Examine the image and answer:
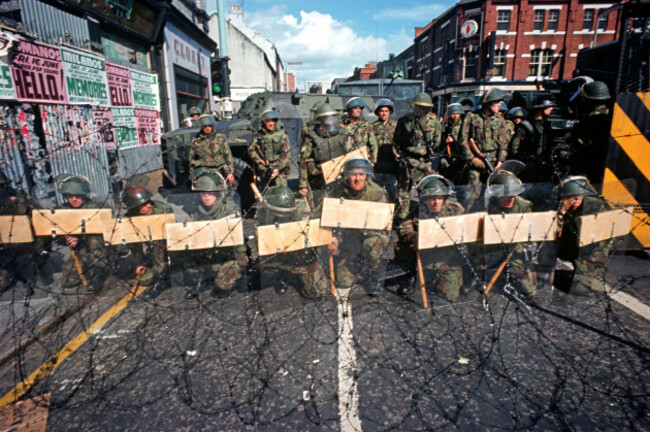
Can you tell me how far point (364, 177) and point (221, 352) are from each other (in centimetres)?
210

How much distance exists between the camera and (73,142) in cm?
661

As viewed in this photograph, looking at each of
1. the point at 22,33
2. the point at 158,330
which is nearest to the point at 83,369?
the point at 158,330

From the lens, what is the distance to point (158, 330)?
10.7 feet

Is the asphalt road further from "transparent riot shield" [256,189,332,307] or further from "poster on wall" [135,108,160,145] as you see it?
"poster on wall" [135,108,160,145]

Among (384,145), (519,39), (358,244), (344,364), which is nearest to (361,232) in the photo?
(358,244)

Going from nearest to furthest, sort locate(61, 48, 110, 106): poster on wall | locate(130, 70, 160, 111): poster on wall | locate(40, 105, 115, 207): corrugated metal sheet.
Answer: locate(40, 105, 115, 207): corrugated metal sheet, locate(61, 48, 110, 106): poster on wall, locate(130, 70, 160, 111): poster on wall

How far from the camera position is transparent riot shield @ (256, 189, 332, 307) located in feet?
10.8

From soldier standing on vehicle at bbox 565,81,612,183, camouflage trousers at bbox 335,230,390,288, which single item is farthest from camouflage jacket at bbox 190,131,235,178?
soldier standing on vehicle at bbox 565,81,612,183

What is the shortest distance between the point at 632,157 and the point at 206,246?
5.05 meters

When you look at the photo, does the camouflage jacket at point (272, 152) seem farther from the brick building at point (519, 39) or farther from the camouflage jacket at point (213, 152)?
the brick building at point (519, 39)

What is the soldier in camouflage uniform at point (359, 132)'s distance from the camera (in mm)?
5246

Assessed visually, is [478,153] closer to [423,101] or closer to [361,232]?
[423,101]

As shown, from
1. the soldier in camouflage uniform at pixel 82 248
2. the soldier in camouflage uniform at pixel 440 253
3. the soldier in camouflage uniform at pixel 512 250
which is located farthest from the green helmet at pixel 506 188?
the soldier in camouflage uniform at pixel 82 248

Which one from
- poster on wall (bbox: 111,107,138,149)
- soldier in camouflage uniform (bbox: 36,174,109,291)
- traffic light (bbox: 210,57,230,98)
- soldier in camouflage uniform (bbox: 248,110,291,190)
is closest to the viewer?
soldier in camouflage uniform (bbox: 36,174,109,291)
